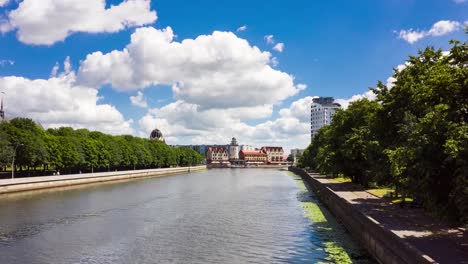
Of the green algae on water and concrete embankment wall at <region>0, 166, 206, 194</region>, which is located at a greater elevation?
concrete embankment wall at <region>0, 166, 206, 194</region>

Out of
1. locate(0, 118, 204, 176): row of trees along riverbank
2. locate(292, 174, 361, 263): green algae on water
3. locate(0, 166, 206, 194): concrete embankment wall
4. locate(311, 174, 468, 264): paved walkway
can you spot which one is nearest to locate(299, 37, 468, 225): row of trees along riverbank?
locate(311, 174, 468, 264): paved walkway

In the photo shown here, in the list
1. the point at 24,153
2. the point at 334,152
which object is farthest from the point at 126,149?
the point at 334,152

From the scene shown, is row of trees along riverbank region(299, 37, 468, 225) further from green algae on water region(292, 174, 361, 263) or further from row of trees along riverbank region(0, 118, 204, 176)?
row of trees along riverbank region(0, 118, 204, 176)

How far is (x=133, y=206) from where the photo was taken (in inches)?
2258

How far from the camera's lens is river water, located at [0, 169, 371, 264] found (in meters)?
29.0

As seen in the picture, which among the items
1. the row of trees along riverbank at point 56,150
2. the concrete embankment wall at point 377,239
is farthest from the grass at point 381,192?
the row of trees along riverbank at point 56,150

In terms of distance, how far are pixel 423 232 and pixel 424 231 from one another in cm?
40

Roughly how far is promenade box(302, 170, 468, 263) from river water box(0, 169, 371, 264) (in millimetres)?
2907

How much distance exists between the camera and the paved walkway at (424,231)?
21.5 metres

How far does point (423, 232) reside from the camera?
2717 cm

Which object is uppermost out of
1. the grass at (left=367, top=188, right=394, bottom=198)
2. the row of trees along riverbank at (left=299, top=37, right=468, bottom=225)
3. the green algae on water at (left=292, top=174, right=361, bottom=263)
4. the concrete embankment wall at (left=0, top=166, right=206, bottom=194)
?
the row of trees along riverbank at (left=299, top=37, right=468, bottom=225)

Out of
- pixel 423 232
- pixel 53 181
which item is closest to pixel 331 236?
pixel 423 232

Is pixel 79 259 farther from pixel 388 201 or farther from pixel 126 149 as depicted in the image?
pixel 126 149

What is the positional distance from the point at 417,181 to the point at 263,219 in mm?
23054
